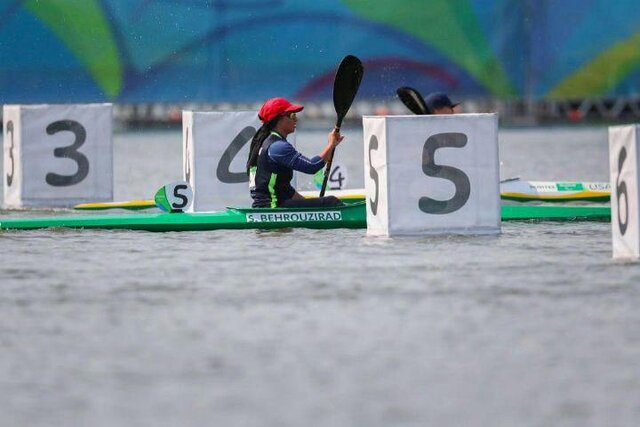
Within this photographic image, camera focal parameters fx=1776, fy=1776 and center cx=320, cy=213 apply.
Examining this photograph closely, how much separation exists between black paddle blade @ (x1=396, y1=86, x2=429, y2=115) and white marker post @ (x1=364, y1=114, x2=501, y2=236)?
122 inches

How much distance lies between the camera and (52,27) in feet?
115

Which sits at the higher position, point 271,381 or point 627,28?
point 627,28

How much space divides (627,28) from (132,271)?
30880 mm

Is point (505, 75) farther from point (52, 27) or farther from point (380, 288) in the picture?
point (380, 288)

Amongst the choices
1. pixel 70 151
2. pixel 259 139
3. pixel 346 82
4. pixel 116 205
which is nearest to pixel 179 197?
pixel 259 139

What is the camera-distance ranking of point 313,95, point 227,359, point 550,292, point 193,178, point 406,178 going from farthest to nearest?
1. point 313,95
2. point 193,178
3. point 406,178
4. point 550,292
5. point 227,359

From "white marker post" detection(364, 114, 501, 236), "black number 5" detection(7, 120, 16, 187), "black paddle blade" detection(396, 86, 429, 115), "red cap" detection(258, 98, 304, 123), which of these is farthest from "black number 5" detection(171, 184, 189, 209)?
"black number 5" detection(7, 120, 16, 187)

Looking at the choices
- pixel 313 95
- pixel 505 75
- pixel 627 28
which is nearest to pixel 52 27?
pixel 313 95

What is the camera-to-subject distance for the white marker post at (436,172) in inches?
525

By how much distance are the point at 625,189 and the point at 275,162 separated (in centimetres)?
407

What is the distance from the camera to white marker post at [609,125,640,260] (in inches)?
434

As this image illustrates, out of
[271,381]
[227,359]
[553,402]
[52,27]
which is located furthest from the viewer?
[52,27]

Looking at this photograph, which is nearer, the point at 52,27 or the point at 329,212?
the point at 329,212

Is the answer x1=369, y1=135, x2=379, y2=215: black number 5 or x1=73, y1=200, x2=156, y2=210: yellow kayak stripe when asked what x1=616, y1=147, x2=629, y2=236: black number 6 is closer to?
x1=369, y1=135, x2=379, y2=215: black number 5
